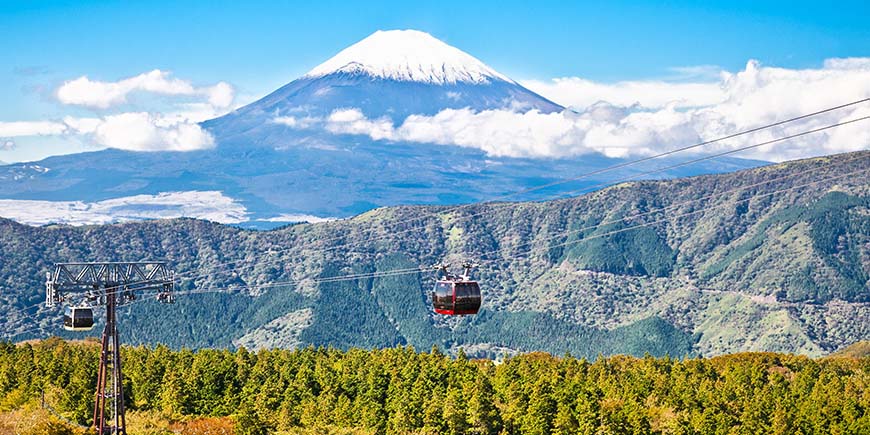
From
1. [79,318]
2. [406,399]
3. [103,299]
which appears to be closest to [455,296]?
[103,299]

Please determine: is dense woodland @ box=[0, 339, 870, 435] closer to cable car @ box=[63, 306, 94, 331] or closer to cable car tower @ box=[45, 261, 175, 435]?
cable car @ box=[63, 306, 94, 331]

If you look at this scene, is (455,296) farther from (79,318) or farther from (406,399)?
(406,399)

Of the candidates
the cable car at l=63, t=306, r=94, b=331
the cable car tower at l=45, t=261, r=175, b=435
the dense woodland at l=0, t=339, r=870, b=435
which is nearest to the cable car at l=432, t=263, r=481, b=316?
the cable car tower at l=45, t=261, r=175, b=435

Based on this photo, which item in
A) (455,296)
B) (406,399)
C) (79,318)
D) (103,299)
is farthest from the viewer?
(406,399)

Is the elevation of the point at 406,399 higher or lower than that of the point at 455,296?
lower

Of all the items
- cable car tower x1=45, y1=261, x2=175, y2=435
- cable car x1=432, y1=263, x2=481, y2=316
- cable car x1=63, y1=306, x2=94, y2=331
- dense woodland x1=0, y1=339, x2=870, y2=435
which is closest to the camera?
cable car tower x1=45, y1=261, x2=175, y2=435

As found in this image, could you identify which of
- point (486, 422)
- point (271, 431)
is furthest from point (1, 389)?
point (486, 422)
